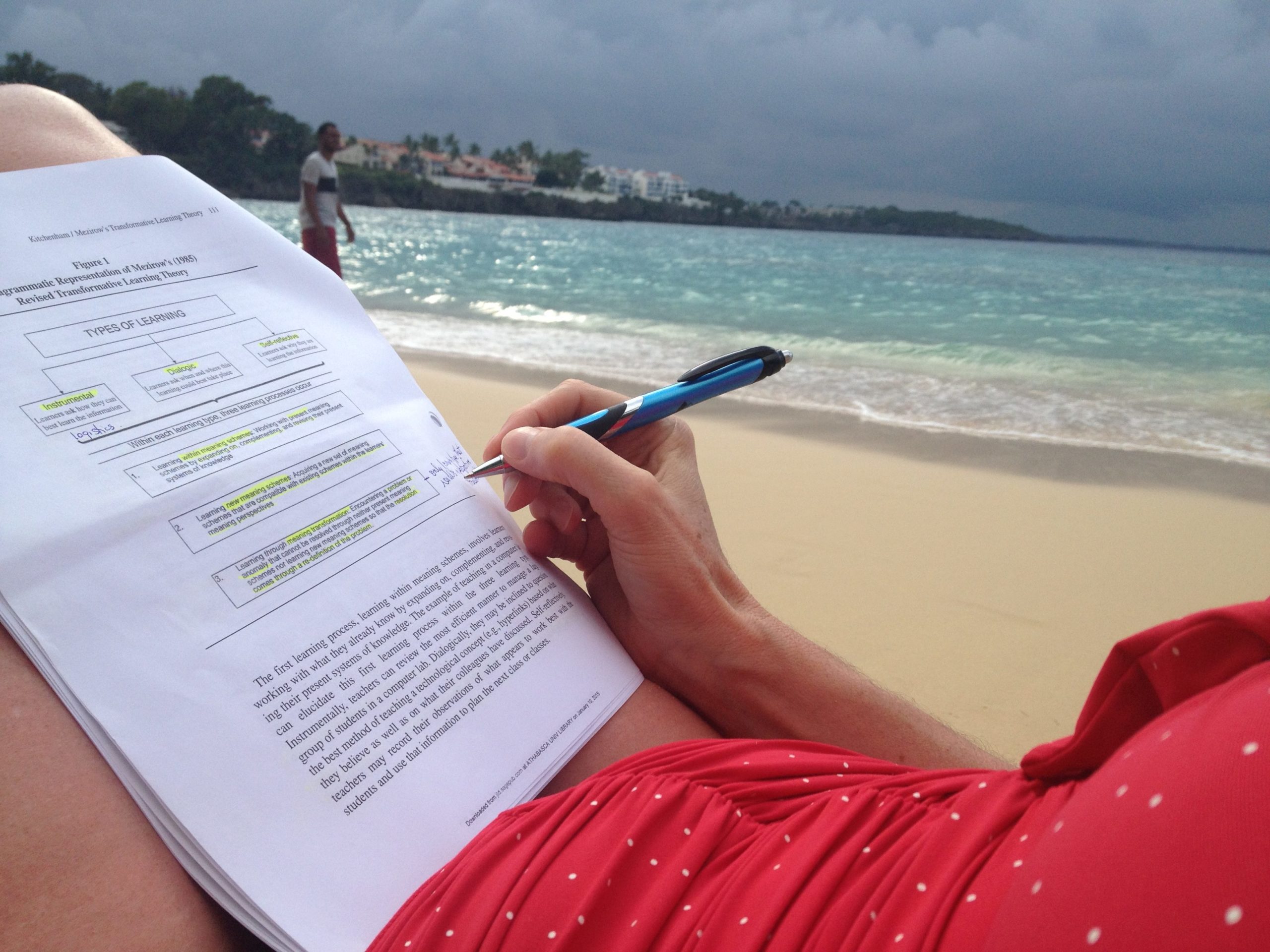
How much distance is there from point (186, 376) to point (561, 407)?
→ 0.38 meters

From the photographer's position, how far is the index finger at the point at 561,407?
817mm

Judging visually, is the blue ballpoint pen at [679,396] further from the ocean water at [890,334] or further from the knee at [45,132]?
the ocean water at [890,334]

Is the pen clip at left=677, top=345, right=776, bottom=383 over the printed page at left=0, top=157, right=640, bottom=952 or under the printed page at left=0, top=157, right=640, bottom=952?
over

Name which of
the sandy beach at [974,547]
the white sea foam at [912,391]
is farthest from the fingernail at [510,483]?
the white sea foam at [912,391]

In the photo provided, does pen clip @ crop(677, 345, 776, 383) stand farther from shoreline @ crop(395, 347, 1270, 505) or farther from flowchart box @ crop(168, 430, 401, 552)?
shoreline @ crop(395, 347, 1270, 505)

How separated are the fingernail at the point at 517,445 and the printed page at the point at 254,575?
5 centimetres

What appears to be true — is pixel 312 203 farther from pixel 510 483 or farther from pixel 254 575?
pixel 254 575

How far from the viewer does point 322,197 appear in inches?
186

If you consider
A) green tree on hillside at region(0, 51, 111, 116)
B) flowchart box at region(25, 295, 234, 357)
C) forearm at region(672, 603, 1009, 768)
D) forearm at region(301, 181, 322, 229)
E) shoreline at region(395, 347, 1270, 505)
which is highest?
green tree on hillside at region(0, 51, 111, 116)

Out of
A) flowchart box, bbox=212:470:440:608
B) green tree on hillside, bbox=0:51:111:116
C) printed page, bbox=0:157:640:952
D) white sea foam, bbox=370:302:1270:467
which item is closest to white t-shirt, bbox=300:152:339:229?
white sea foam, bbox=370:302:1270:467

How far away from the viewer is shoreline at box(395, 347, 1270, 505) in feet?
8.17

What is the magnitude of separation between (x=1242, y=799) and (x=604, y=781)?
1.07 ft

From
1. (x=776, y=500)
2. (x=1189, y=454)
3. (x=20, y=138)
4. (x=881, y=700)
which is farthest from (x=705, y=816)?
(x=1189, y=454)

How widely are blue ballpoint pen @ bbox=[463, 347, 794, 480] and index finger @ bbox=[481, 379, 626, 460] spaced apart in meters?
0.02
